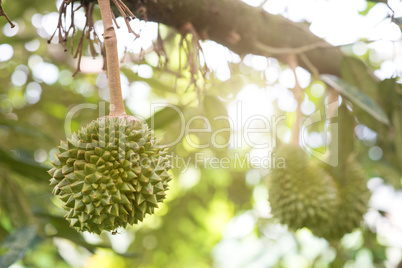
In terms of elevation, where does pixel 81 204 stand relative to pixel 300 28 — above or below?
below

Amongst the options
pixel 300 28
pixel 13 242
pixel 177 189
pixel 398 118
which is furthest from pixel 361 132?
pixel 13 242

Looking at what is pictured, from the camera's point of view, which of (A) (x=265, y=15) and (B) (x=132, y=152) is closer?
(B) (x=132, y=152)

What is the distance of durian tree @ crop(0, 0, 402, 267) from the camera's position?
32.2 inches

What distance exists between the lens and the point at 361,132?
1755mm

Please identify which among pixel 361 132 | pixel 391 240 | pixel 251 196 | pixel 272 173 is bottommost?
pixel 391 240

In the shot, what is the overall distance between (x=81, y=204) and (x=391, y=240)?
1896 millimetres

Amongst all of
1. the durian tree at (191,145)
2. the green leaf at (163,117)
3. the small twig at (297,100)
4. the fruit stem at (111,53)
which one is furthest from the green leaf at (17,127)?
the small twig at (297,100)

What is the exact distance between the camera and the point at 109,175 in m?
0.79

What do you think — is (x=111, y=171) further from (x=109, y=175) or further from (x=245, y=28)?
(x=245, y=28)

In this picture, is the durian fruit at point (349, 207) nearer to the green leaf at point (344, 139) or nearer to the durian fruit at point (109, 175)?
the green leaf at point (344, 139)

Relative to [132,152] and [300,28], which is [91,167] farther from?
[300,28]

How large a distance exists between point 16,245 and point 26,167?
0.25 meters

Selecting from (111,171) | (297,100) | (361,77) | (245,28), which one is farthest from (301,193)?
(111,171)

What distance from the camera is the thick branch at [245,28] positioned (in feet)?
3.81
